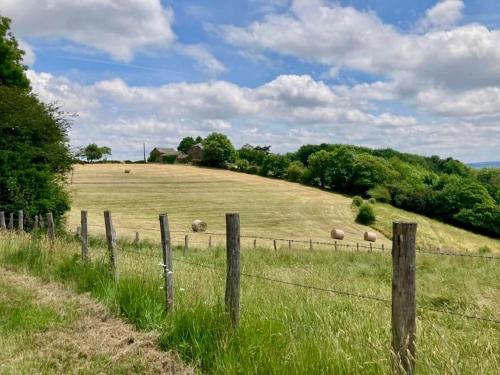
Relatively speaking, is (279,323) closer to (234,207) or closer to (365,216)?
(234,207)

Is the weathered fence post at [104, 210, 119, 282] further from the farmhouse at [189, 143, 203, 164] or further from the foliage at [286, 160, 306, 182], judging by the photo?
the farmhouse at [189, 143, 203, 164]

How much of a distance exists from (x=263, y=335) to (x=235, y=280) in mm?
778

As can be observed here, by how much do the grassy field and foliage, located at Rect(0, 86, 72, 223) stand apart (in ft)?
47.4

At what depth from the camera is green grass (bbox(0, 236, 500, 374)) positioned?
13.3 feet

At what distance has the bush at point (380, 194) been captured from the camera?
78312mm

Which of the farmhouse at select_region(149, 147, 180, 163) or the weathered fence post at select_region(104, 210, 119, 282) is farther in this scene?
the farmhouse at select_region(149, 147, 180, 163)

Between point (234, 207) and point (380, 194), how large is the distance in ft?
92.3

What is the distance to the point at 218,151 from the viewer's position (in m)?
105

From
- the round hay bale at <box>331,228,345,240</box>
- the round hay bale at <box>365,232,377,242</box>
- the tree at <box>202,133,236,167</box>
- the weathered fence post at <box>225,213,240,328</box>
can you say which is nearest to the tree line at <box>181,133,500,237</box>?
the tree at <box>202,133,236,167</box>

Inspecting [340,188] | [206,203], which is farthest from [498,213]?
[206,203]

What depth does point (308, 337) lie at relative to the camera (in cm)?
463

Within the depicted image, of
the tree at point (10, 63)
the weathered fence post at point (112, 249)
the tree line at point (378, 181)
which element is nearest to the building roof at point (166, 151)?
the tree line at point (378, 181)

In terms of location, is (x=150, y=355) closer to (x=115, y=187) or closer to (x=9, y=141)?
(x=9, y=141)

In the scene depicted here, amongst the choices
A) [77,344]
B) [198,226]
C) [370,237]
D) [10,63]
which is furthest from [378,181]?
[77,344]
